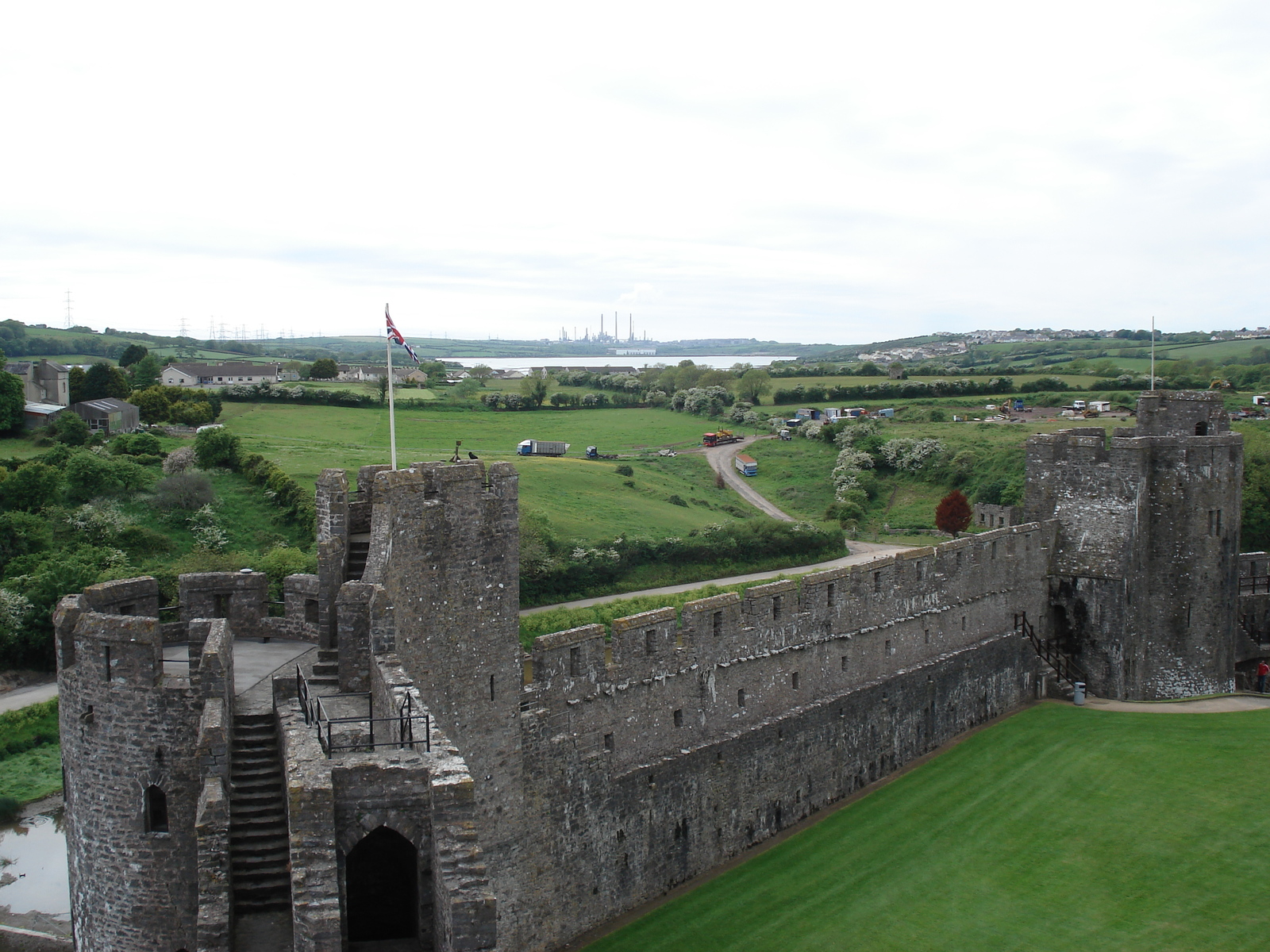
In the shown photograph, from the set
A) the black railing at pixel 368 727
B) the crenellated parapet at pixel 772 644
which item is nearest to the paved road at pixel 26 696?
the crenellated parapet at pixel 772 644

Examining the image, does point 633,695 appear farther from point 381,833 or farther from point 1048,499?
point 1048,499

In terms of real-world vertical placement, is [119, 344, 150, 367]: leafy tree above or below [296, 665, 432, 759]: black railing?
above

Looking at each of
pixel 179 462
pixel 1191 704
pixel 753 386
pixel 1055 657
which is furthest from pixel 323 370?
pixel 1191 704

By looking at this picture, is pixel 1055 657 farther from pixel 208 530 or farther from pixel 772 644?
pixel 208 530

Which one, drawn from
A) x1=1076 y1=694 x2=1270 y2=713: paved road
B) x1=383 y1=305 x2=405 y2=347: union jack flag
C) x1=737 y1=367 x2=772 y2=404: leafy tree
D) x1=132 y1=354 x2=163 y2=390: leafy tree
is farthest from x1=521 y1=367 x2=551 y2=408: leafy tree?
x1=383 y1=305 x2=405 y2=347: union jack flag

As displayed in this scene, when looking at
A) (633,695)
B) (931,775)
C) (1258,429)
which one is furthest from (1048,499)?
(1258,429)

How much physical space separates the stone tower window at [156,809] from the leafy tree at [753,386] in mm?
101544

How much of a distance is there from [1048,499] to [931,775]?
375 inches

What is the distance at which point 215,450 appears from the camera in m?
65.8

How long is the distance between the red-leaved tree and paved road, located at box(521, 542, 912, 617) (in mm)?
2888

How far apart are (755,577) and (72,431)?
46.8 metres

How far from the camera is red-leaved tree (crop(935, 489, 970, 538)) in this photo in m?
59.1

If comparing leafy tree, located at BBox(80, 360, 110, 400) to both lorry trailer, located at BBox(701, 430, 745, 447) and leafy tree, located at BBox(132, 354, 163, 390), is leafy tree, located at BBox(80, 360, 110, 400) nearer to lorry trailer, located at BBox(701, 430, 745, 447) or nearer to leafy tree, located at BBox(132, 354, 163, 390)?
leafy tree, located at BBox(132, 354, 163, 390)

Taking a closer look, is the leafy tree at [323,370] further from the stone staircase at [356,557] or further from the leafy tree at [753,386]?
the stone staircase at [356,557]
